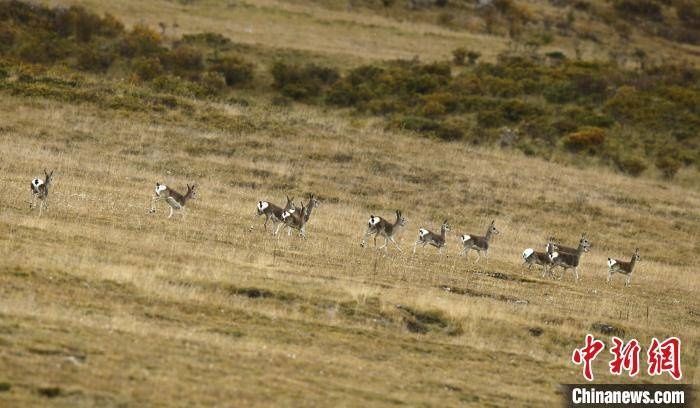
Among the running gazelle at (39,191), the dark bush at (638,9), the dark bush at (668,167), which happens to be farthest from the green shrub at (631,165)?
the dark bush at (638,9)

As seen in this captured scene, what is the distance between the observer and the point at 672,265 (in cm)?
3841

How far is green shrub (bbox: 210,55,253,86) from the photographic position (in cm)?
A: 6284

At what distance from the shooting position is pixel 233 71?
2477 inches

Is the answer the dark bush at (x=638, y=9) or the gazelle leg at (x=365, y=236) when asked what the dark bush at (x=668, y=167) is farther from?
the dark bush at (x=638, y=9)

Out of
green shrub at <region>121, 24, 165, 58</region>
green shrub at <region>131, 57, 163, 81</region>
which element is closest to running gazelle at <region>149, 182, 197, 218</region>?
green shrub at <region>131, 57, 163, 81</region>

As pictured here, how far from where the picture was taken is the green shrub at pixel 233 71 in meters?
62.8

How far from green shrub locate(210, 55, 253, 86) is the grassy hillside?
5020 mm

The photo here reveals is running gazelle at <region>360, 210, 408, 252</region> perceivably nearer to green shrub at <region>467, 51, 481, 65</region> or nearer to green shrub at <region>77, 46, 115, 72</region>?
green shrub at <region>77, 46, 115, 72</region>

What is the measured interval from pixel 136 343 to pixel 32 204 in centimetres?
1241

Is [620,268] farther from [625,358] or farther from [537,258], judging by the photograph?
[625,358]

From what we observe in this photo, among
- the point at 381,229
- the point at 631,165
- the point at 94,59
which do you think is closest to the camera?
the point at 381,229

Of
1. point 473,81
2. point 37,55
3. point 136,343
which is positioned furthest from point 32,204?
point 473,81

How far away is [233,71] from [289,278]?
40.6 meters

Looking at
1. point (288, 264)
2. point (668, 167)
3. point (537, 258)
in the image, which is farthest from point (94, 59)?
point (288, 264)
